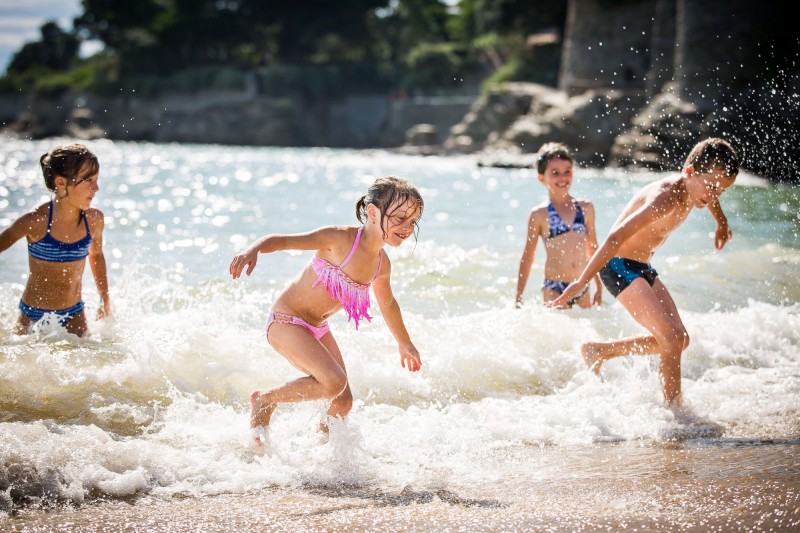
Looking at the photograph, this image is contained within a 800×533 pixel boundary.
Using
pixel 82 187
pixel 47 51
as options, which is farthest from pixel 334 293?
pixel 47 51

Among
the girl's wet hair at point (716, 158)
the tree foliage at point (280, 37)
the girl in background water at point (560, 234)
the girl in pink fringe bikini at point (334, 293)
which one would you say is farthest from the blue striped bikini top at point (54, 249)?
the tree foliage at point (280, 37)

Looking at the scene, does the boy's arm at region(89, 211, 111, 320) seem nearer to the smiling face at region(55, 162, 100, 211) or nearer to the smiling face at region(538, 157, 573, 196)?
the smiling face at region(55, 162, 100, 211)

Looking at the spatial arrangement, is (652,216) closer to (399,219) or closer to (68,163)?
(399,219)

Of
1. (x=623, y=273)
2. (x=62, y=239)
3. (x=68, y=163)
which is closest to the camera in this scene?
(x=68, y=163)

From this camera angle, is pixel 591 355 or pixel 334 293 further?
pixel 591 355

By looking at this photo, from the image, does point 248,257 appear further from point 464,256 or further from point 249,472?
point 464,256

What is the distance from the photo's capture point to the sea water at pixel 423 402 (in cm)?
345

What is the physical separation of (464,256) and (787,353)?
4.48 metres

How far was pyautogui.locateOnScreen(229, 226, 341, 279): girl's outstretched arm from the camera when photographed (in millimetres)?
3533

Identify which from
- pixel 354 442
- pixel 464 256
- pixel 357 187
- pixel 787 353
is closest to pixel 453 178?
pixel 357 187

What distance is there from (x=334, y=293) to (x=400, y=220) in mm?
489

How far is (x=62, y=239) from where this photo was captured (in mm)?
5039

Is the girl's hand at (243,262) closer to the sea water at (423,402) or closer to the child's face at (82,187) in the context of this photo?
the sea water at (423,402)

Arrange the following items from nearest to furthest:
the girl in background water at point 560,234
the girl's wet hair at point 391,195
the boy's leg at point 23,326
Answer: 1. the girl's wet hair at point 391,195
2. the boy's leg at point 23,326
3. the girl in background water at point 560,234
